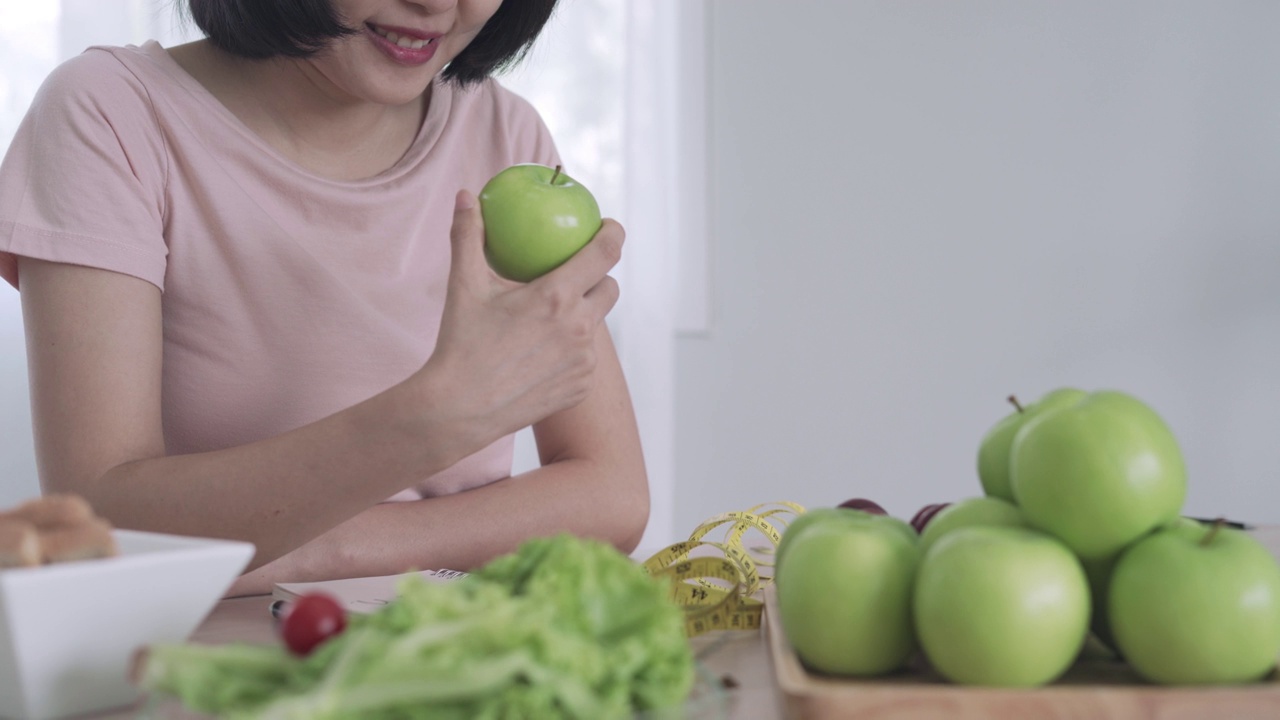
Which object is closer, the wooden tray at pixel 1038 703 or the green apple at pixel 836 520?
the wooden tray at pixel 1038 703

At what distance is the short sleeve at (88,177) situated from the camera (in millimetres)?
1229

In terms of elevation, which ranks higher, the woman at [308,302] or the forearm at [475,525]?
the woman at [308,302]

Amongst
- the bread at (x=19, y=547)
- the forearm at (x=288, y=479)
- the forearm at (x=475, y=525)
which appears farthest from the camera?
the forearm at (x=475, y=525)

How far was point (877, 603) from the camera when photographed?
2.24 feet

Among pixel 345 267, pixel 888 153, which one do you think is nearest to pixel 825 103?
pixel 888 153

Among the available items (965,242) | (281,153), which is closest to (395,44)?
(281,153)

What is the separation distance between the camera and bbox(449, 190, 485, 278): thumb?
101 centimetres

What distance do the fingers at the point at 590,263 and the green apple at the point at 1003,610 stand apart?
50 centimetres

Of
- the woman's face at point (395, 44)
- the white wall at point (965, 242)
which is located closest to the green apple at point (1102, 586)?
the woman's face at point (395, 44)

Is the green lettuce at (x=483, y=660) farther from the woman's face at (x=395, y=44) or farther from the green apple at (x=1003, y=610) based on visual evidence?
the woman's face at (x=395, y=44)

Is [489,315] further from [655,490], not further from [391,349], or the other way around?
[655,490]

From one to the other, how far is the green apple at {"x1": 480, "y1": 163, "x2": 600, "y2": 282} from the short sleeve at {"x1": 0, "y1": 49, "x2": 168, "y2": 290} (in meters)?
0.46

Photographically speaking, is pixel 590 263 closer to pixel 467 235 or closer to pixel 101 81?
pixel 467 235

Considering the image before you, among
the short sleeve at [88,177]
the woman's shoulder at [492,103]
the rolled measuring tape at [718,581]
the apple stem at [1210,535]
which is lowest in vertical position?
the rolled measuring tape at [718,581]
